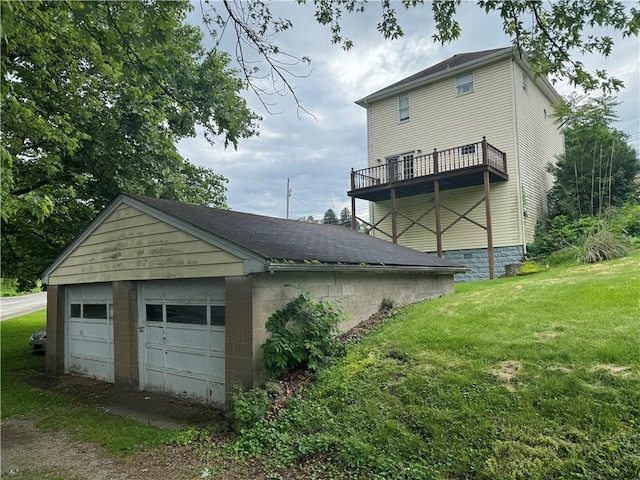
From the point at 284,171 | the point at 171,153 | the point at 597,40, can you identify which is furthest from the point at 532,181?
the point at 284,171

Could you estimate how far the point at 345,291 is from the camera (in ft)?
24.9

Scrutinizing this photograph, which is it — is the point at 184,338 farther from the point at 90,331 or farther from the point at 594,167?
the point at 594,167

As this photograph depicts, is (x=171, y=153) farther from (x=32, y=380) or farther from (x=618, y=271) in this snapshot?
(x=618, y=271)

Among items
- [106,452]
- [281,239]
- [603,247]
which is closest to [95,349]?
[106,452]

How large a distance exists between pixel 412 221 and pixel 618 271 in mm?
9530

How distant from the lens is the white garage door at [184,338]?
21.6 feet

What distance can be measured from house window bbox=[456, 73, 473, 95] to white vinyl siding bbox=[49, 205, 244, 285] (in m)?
14.8

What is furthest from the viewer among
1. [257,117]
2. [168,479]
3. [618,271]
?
[257,117]

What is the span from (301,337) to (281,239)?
1.96 m

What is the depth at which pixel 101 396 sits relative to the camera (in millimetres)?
7547

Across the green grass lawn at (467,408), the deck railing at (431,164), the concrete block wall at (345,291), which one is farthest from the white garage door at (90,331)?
the deck railing at (431,164)

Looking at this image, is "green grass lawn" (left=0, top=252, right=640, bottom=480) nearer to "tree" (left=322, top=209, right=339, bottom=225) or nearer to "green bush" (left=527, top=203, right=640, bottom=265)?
"green bush" (left=527, top=203, right=640, bottom=265)

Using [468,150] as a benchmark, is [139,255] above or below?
below

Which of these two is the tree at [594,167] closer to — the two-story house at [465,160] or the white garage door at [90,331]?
the two-story house at [465,160]
